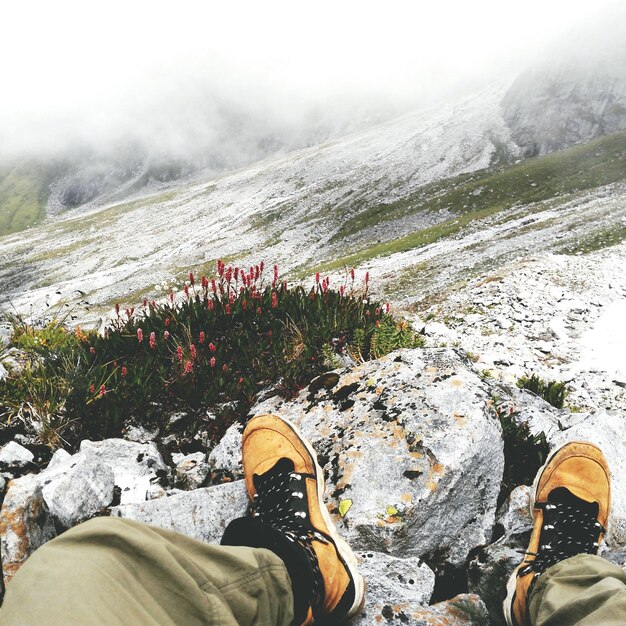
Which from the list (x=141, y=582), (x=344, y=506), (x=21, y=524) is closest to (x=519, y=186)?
(x=344, y=506)

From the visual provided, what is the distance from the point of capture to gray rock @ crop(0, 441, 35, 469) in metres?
3.79

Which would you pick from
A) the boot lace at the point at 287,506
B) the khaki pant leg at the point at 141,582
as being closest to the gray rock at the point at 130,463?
the boot lace at the point at 287,506

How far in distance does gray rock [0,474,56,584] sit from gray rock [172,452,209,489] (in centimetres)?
110

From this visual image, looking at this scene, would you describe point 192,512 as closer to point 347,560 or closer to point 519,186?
point 347,560

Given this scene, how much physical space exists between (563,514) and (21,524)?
13.7 ft

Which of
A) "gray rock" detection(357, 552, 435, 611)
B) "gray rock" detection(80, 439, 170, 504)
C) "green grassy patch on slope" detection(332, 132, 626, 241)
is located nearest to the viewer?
"gray rock" detection(357, 552, 435, 611)

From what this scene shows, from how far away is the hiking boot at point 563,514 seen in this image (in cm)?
272

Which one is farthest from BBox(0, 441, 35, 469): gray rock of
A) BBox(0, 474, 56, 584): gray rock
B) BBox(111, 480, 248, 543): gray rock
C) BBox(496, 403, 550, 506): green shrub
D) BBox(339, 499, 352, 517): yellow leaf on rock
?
BBox(496, 403, 550, 506): green shrub

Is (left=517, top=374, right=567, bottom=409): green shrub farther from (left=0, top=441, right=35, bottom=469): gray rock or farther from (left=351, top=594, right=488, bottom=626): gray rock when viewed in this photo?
(left=0, top=441, right=35, bottom=469): gray rock

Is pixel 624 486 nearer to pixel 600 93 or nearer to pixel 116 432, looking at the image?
pixel 116 432

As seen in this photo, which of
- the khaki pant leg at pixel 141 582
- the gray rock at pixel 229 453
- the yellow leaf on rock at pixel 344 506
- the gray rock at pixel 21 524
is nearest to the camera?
the khaki pant leg at pixel 141 582

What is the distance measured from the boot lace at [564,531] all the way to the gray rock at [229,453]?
8.49 feet

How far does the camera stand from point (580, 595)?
7.02 feet

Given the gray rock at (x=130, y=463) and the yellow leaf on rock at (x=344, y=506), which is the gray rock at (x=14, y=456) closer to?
the gray rock at (x=130, y=463)
